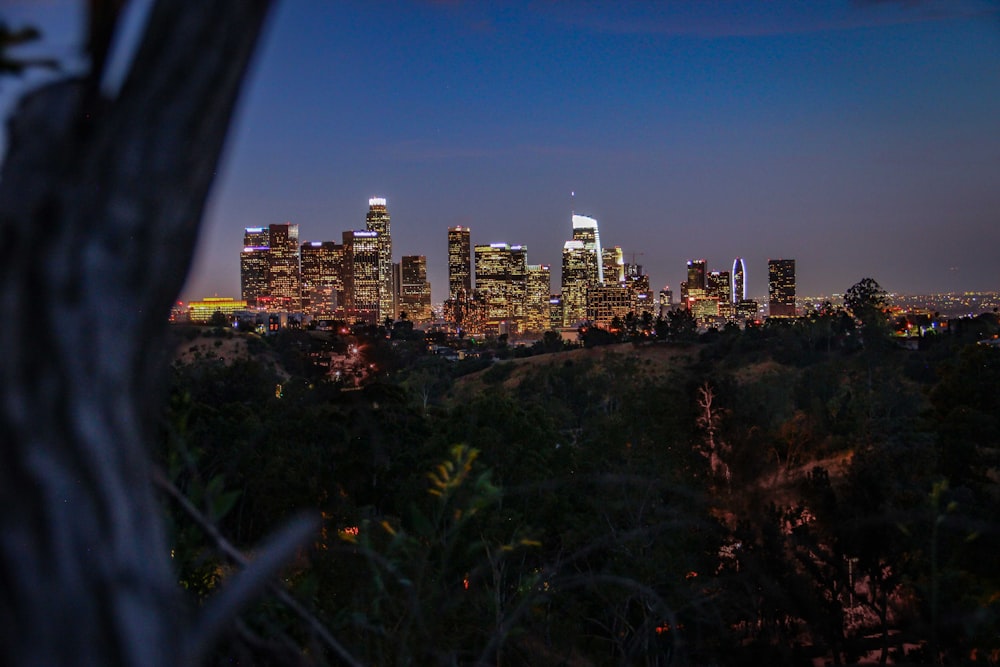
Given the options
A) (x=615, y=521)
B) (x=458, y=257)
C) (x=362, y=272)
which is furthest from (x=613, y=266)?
(x=615, y=521)

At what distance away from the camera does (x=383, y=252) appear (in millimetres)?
126000

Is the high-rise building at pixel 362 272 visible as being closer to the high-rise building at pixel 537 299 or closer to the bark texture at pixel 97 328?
the high-rise building at pixel 537 299

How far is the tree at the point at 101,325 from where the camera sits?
551mm

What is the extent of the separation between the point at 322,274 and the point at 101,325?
113 metres

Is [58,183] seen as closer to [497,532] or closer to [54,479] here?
[54,479]

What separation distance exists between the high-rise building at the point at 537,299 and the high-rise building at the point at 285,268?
3856 cm

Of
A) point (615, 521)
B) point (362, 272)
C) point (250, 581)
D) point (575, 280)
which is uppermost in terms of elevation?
point (362, 272)

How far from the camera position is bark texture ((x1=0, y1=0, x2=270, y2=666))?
1.80 ft

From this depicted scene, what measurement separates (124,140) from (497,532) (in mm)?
7819

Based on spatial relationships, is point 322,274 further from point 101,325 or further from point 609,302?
point 101,325

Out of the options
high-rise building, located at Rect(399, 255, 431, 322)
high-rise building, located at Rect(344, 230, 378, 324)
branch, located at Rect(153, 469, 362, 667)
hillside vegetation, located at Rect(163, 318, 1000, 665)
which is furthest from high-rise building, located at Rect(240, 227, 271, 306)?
branch, located at Rect(153, 469, 362, 667)

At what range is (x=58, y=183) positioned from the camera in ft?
2.01

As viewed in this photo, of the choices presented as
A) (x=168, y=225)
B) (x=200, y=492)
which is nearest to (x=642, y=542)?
(x=200, y=492)

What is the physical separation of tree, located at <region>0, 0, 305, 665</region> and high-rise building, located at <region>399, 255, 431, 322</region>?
12506cm
